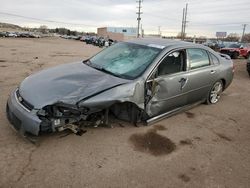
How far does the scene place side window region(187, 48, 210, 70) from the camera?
5098mm

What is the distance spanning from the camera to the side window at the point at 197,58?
5.10m

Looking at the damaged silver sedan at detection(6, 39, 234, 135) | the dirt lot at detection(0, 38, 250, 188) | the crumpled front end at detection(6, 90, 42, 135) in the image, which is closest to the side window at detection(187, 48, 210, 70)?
the damaged silver sedan at detection(6, 39, 234, 135)

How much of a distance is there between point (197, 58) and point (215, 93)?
50.9 inches

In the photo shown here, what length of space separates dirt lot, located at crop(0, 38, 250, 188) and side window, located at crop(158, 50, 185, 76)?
0.98 meters

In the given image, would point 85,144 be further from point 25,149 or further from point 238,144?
point 238,144

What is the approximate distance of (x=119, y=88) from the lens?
12.8 feet

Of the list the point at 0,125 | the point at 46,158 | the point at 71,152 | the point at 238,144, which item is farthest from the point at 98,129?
the point at 238,144

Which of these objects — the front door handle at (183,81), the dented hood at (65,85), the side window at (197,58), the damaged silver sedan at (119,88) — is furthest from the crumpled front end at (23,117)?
the side window at (197,58)

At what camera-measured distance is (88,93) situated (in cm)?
372

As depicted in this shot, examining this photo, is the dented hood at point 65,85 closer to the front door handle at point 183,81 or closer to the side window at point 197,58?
the front door handle at point 183,81

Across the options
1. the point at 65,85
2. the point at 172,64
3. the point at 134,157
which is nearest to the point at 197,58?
the point at 172,64

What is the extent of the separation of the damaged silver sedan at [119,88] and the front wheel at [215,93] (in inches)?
8.5

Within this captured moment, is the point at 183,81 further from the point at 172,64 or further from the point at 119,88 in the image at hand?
the point at 119,88

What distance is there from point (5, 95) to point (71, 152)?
3.24 metres
